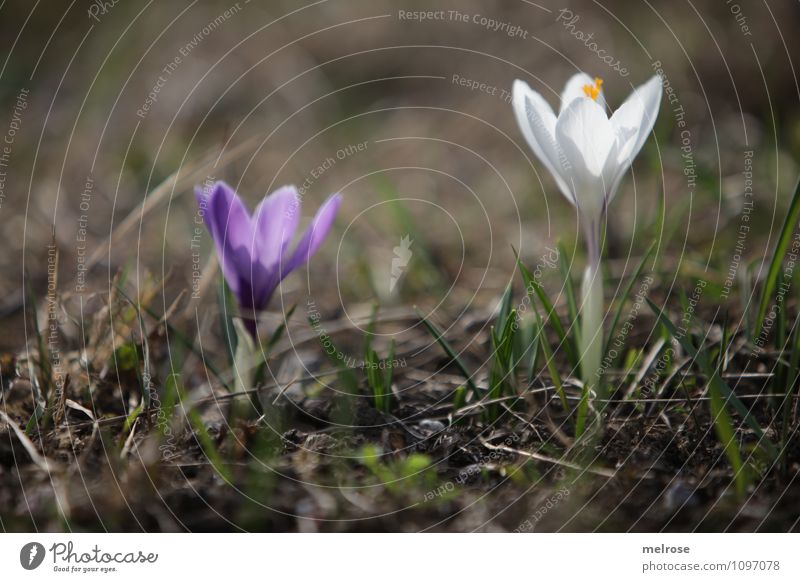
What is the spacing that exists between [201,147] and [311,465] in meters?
1.72

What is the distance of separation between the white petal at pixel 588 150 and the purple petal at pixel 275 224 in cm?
41

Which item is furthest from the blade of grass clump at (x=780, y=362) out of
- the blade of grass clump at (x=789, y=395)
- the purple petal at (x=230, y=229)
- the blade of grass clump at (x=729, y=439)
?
the purple petal at (x=230, y=229)

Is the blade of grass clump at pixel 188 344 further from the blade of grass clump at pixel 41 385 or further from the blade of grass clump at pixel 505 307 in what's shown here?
the blade of grass clump at pixel 505 307

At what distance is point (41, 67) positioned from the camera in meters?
2.72

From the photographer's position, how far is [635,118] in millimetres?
1055

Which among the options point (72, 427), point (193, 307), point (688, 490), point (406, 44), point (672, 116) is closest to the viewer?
→ point (688, 490)

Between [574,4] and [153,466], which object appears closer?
[153,466]

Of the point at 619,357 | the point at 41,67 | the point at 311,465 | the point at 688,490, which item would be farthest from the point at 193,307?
the point at 41,67

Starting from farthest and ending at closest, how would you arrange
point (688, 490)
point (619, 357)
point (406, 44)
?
point (406, 44) < point (619, 357) < point (688, 490)

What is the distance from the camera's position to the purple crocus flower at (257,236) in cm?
→ 106

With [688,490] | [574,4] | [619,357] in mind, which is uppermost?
[574,4]

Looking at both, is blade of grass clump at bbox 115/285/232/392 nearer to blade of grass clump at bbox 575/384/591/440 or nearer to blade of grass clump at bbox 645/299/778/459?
blade of grass clump at bbox 575/384/591/440

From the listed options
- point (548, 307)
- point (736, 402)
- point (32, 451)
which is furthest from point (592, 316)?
point (32, 451)

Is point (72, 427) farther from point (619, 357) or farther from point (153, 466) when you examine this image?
point (619, 357)
